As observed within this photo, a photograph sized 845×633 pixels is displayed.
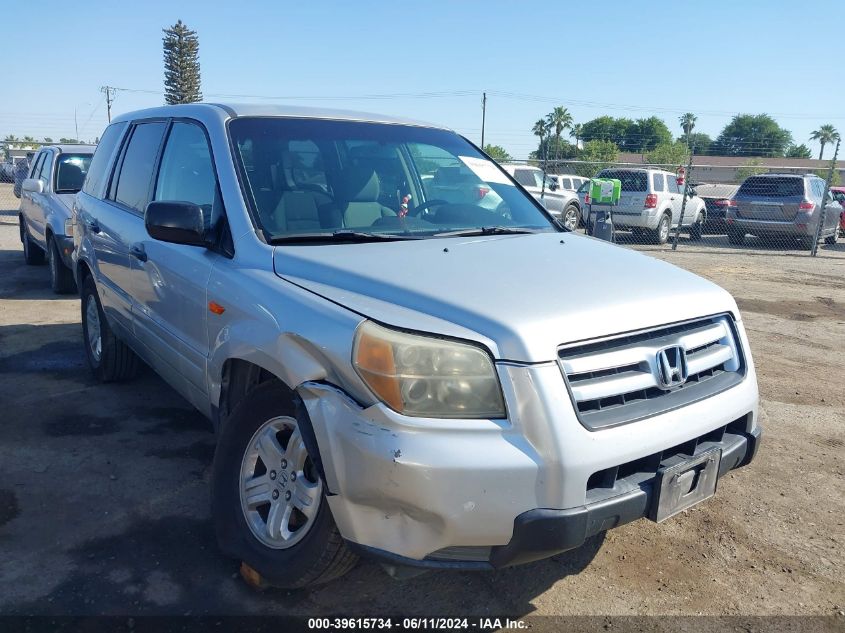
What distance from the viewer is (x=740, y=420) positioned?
2832 millimetres

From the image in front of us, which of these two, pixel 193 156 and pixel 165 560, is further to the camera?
pixel 193 156

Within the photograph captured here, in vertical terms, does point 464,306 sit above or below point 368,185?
below

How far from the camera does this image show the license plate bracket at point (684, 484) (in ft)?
7.73

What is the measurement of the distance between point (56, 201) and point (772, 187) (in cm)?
1439

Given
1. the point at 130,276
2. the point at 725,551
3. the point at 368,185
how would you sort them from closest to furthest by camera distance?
the point at 725,551 < the point at 368,185 < the point at 130,276

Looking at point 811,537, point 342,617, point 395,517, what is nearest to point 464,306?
point 395,517

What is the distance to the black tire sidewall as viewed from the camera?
249 centimetres

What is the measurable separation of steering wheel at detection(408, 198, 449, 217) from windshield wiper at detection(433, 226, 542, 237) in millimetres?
231

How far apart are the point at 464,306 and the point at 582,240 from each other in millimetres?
1384

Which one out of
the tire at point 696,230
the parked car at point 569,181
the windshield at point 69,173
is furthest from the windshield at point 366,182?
the parked car at point 569,181

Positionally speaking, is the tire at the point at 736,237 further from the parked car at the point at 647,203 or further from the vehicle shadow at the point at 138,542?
the vehicle shadow at the point at 138,542

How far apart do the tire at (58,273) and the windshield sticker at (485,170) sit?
6.14 metres

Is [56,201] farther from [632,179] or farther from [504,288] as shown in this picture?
[632,179]

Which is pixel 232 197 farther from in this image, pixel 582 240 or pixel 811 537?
pixel 811 537
